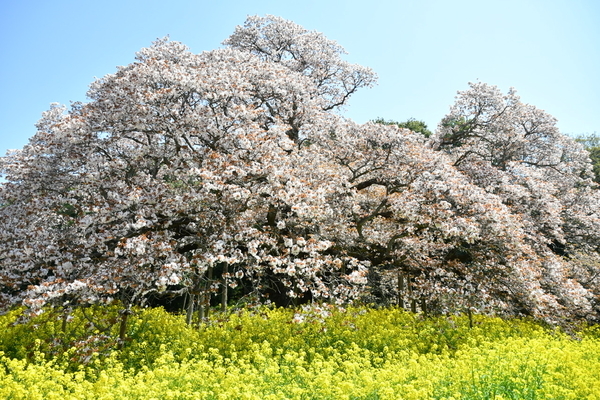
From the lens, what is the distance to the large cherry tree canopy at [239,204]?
12.0 m

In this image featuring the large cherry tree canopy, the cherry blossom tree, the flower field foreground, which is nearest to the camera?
the flower field foreground

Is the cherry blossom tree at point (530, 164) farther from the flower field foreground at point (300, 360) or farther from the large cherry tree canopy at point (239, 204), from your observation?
the flower field foreground at point (300, 360)

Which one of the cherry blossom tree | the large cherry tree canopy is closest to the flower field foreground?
the large cherry tree canopy

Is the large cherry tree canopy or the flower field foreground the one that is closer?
the flower field foreground

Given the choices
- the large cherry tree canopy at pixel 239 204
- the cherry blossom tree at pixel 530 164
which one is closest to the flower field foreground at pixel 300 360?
the large cherry tree canopy at pixel 239 204

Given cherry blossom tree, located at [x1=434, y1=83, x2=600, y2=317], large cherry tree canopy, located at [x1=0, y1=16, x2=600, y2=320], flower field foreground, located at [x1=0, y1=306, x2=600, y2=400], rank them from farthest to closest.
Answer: cherry blossom tree, located at [x1=434, y1=83, x2=600, y2=317]
large cherry tree canopy, located at [x1=0, y1=16, x2=600, y2=320]
flower field foreground, located at [x1=0, y1=306, x2=600, y2=400]

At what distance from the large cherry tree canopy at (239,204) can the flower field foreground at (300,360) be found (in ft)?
4.22

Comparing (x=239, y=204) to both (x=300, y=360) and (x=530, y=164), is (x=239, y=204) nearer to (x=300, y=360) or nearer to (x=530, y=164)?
(x=300, y=360)

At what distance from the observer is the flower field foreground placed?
7801 millimetres

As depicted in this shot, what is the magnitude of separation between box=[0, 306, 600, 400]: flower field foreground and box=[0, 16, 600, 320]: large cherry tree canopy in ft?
4.22

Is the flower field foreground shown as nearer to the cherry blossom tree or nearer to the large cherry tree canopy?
the large cherry tree canopy

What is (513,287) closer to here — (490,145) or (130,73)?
(490,145)

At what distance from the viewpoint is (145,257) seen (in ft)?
36.8

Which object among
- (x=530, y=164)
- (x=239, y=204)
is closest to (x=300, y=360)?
(x=239, y=204)
